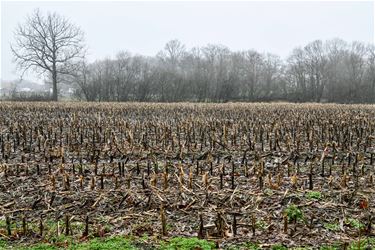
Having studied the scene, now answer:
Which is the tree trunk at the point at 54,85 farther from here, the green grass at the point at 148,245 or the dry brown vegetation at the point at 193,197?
the green grass at the point at 148,245

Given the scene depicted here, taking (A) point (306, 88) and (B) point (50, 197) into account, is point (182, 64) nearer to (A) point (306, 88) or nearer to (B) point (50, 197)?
(A) point (306, 88)

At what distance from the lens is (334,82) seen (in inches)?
2143

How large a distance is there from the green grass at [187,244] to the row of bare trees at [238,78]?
38673 mm

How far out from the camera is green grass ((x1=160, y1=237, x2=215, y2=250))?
14.8ft

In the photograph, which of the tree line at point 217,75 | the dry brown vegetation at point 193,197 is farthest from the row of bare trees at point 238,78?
the dry brown vegetation at point 193,197

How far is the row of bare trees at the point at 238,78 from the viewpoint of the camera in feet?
143

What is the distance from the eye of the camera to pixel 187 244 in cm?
458

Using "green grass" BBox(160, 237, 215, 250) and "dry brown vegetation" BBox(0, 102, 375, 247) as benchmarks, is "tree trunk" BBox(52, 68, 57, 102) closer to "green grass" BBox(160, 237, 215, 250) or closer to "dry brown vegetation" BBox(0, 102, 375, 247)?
"dry brown vegetation" BBox(0, 102, 375, 247)

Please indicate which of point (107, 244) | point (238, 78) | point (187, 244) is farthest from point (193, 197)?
point (238, 78)

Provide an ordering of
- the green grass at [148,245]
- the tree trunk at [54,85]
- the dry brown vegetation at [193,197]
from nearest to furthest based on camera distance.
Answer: the green grass at [148,245]
the dry brown vegetation at [193,197]
the tree trunk at [54,85]

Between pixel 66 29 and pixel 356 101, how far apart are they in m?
36.3

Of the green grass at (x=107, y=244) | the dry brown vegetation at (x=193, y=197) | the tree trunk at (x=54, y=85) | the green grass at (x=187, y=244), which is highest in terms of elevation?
the tree trunk at (x=54, y=85)

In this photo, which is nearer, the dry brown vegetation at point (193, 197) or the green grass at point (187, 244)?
the green grass at point (187, 244)

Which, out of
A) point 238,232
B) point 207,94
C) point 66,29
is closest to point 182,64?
point 207,94
